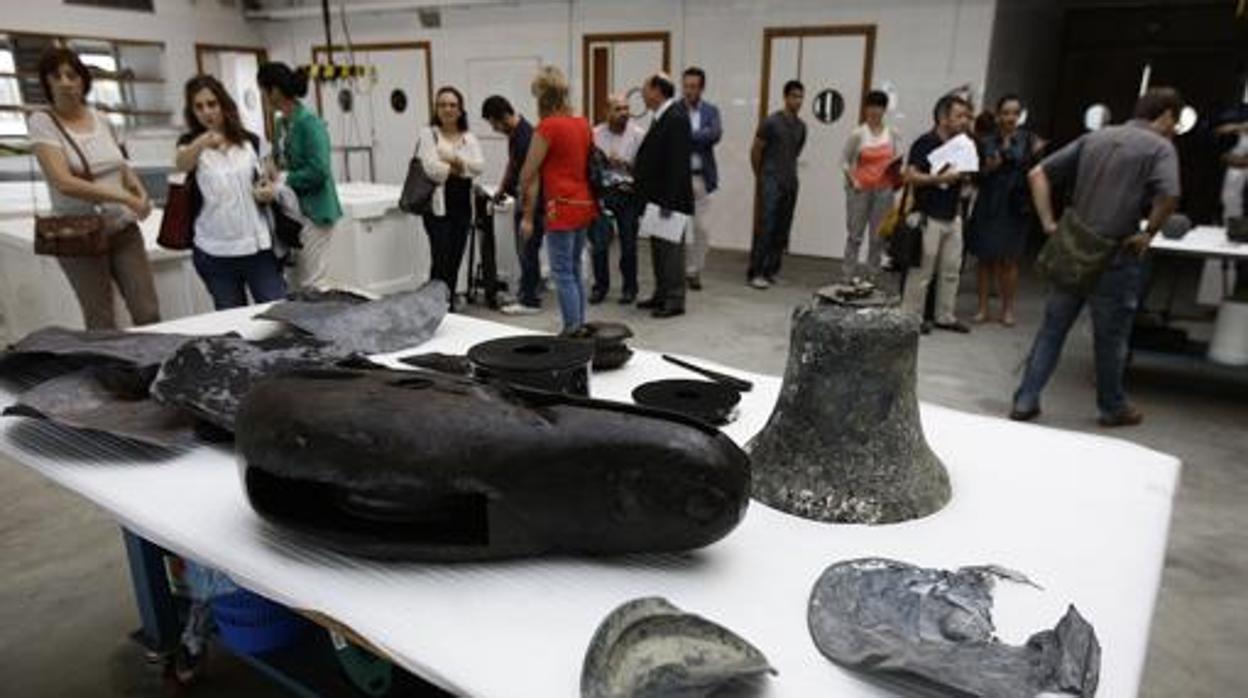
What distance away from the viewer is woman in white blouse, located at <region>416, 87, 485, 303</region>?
479 centimetres

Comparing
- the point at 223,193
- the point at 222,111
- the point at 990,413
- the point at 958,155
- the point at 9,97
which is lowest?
the point at 990,413

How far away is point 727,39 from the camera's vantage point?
772 cm

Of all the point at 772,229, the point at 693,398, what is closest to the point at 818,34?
the point at 772,229

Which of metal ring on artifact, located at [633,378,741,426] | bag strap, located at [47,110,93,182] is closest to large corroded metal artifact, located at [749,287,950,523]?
metal ring on artifact, located at [633,378,741,426]

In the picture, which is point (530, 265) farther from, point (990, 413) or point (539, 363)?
point (539, 363)

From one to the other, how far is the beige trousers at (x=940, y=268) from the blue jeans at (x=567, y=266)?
2.03 metres

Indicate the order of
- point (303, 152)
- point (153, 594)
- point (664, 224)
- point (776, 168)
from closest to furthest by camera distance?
point (153, 594) → point (303, 152) → point (664, 224) → point (776, 168)

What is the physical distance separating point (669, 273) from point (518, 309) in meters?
Answer: 1.05

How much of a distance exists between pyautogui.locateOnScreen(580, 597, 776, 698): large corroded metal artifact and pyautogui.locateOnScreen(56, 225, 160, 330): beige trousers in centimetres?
306

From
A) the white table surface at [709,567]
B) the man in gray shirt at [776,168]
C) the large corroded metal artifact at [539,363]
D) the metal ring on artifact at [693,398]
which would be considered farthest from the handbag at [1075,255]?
the man in gray shirt at [776,168]

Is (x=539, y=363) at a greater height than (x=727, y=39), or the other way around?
(x=727, y=39)

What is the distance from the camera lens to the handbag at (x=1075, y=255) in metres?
3.21

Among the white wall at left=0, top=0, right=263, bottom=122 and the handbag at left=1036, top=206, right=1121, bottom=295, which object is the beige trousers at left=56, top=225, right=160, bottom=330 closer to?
the handbag at left=1036, top=206, right=1121, bottom=295

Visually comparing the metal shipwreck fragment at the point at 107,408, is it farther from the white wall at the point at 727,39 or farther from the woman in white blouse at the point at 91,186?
the white wall at the point at 727,39
